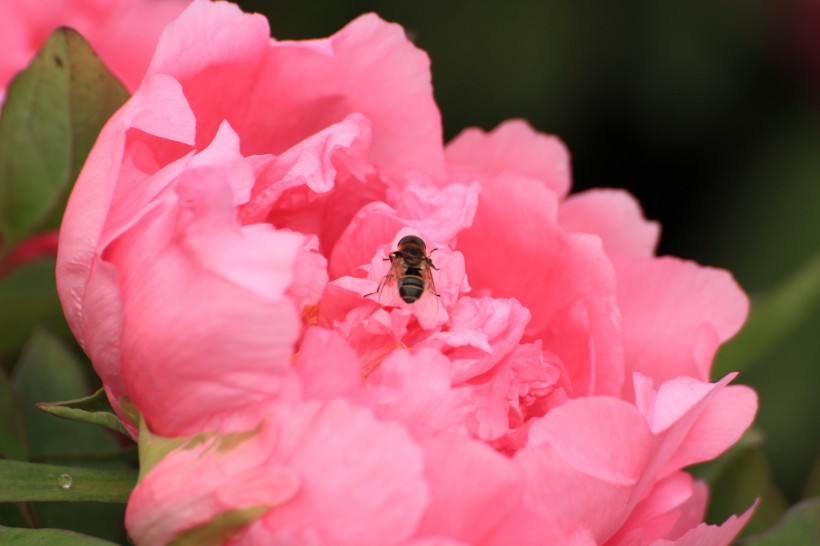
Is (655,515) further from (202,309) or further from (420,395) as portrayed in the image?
(202,309)

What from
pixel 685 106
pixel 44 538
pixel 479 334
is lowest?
pixel 685 106

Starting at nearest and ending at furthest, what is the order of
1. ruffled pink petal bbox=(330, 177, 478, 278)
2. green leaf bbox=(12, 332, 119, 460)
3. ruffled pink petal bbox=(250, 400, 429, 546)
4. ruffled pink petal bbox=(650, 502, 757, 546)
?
1. ruffled pink petal bbox=(250, 400, 429, 546)
2. ruffled pink petal bbox=(650, 502, 757, 546)
3. ruffled pink petal bbox=(330, 177, 478, 278)
4. green leaf bbox=(12, 332, 119, 460)

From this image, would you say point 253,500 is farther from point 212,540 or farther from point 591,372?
point 591,372

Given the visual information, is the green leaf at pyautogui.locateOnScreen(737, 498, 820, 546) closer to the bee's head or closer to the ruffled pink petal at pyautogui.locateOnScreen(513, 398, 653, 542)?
the ruffled pink petal at pyautogui.locateOnScreen(513, 398, 653, 542)

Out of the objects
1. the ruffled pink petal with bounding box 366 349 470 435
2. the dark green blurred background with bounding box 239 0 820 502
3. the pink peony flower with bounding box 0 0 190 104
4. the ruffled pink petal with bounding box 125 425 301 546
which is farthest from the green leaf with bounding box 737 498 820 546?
the dark green blurred background with bounding box 239 0 820 502

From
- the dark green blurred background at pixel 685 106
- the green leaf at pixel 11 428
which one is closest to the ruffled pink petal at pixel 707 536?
the green leaf at pixel 11 428

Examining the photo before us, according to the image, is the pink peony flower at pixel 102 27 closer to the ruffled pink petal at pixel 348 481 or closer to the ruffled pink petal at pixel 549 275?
the ruffled pink petal at pixel 549 275

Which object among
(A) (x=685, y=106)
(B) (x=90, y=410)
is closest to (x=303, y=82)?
(B) (x=90, y=410)
